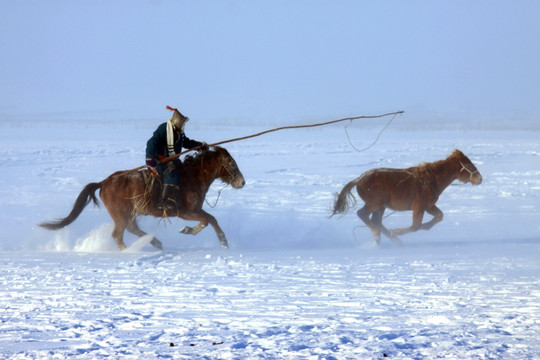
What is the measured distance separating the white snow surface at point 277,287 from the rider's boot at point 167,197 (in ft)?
1.95

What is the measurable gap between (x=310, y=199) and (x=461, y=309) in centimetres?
948

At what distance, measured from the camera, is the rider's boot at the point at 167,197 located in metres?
8.53

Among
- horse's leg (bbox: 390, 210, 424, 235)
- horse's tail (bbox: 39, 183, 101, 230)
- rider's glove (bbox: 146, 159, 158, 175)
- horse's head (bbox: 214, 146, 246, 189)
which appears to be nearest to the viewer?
rider's glove (bbox: 146, 159, 158, 175)

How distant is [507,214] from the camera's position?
12.7m

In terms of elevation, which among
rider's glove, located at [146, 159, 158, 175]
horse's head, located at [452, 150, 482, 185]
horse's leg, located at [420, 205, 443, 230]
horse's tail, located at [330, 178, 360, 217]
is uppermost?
rider's glove, located at [146, 159, 158, 175]

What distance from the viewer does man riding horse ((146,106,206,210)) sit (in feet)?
27.6

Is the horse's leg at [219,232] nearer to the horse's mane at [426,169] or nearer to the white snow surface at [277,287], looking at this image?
the white snow surface at [277,287]

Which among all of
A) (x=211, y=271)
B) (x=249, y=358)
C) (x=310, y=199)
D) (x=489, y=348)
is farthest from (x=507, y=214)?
(x=249, y=358)

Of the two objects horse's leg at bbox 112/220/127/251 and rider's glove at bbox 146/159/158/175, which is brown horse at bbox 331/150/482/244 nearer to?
rider's glove at bbox 146/159/158/175

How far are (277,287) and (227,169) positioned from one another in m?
2.80

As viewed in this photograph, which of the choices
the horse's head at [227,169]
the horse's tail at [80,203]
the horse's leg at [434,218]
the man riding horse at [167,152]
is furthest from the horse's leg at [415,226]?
the horse's tail at [80,203]

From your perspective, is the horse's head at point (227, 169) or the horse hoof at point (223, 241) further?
the horse hoof at point (223, 241)

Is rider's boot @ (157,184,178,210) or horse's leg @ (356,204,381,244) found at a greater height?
rider's boot @ (157,184,178,210)

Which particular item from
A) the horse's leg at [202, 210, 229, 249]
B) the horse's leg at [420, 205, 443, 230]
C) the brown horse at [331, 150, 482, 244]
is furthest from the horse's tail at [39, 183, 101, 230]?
the horse's leg at [420, 205, 443, 230]
